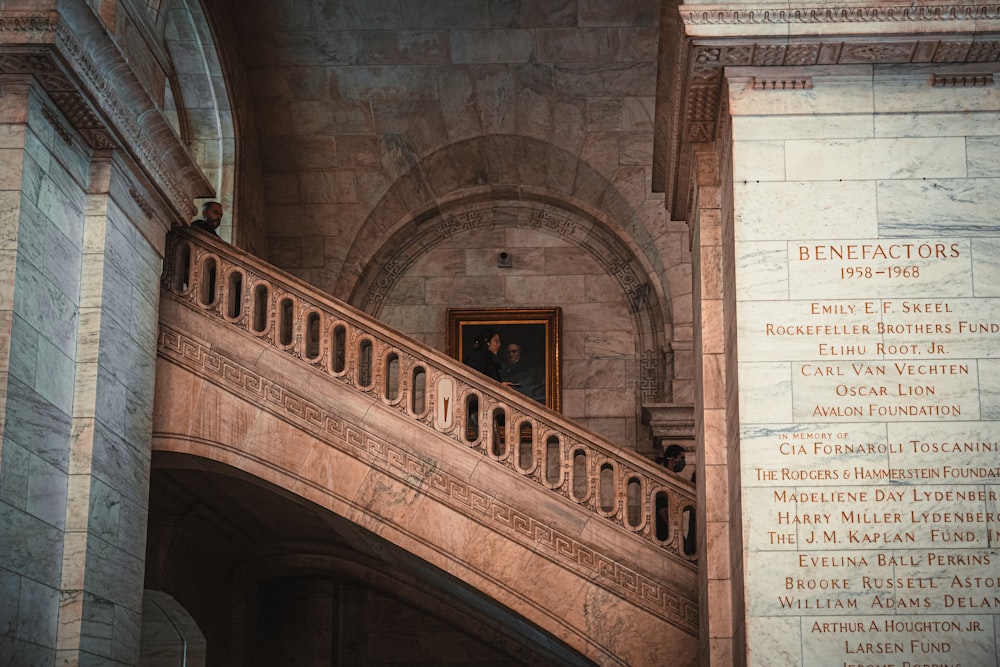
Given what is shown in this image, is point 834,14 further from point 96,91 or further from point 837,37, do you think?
point 96,91

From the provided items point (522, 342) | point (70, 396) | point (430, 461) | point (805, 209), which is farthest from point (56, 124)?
point (522, 342)

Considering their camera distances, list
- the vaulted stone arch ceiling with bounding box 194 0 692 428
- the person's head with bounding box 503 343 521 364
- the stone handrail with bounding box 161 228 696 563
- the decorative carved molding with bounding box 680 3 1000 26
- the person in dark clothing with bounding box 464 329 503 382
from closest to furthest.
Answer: the decorative carved molding with bounding box 680 3 1000 26 → the stone handrail with bounding box 161 228 696 563 → the vaulted stone arch ceiling with bounding box 194 0 692 428 → the person in dark clothing with bounding box 464 329 503 382 → the person's head with bounding box 503 343 521 364

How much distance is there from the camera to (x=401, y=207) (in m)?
18.4

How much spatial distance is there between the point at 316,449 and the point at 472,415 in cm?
636

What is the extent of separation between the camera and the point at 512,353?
1811 centimetres

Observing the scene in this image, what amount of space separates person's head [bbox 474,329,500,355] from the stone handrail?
5.04 metres

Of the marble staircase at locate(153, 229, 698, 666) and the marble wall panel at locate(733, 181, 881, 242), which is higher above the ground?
the marble wall panel at locate(733, 181, 881, 242)

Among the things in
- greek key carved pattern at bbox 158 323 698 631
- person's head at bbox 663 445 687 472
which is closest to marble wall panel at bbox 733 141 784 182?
greek key carved pattern at bbox 158 323 698 631

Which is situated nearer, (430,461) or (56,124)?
(56,124)

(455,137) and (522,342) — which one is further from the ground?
(455,137)

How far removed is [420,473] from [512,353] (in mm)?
6308

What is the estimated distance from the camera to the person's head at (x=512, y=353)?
18094mm

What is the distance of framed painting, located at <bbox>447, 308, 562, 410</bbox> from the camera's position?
1803 centimetres

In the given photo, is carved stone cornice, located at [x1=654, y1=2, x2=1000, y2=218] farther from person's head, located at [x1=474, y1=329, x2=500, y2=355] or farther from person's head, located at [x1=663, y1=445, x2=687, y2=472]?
person's head, located at [x1=474, y1=329, x2=500, y2=355]
